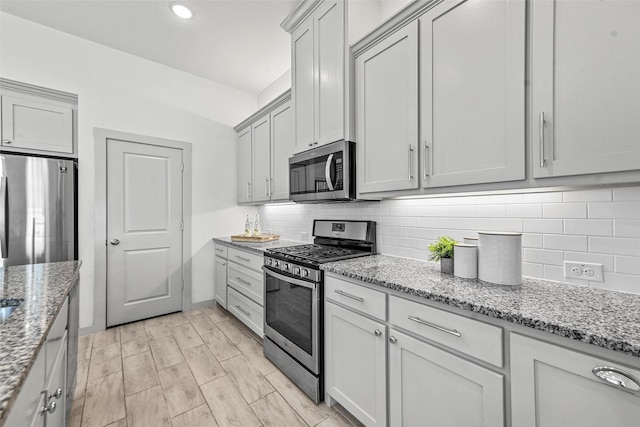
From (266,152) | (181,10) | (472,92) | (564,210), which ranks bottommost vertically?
(564,210)

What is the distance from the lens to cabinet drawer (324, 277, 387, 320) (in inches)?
55.6

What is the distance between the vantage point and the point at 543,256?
141 centimetres

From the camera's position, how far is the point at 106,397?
1.88 metres

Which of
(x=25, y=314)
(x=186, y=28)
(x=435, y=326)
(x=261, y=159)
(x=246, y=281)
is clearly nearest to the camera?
(x=25, y=314)

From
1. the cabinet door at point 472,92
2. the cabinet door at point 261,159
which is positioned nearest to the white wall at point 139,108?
the cabinet door at point 261,159

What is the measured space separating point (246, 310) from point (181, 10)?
114 inches

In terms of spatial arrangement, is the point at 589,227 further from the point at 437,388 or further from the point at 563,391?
the point at 437,388

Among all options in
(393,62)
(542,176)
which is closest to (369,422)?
(542,176)

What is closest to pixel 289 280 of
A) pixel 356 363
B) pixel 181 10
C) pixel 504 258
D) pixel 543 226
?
pixel 356 363

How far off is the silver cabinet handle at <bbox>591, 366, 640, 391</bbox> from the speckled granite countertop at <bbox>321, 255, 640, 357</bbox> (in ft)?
0.25

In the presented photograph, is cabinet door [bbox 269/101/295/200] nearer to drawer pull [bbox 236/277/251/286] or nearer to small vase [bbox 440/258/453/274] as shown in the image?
drawer pull [bbox 236/277/251/286]

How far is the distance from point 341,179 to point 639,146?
1436 mm

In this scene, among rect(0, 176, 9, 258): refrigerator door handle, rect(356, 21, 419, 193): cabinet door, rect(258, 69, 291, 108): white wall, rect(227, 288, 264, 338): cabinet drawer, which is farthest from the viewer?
rect(258, 69, 291, 108): white wall

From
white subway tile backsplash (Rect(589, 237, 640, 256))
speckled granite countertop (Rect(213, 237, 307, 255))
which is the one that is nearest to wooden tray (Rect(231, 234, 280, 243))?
speckled granite countertop (Rect(213, 237, 307, 255))
